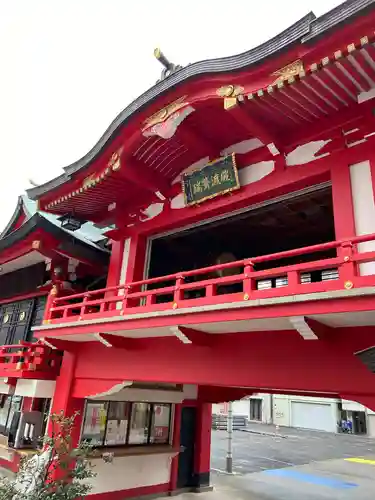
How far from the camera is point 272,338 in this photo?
21.4ft

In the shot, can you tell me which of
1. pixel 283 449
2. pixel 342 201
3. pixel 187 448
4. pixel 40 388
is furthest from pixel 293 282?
pixel 283 449

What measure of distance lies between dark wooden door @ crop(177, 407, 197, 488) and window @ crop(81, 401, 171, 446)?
2.27 feet

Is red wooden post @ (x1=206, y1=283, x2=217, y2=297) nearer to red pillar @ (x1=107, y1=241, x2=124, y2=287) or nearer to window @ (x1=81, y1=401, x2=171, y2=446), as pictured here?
red pillar @ (x1=107, y1=241, x2=124, y2=287)

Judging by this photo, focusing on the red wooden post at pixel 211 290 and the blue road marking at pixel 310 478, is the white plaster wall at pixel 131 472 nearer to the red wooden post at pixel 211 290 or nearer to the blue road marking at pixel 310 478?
the red wooden post at pixel 211 290

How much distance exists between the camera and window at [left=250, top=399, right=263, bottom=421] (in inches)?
1838

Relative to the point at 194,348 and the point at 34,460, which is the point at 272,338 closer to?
the point at 194,348

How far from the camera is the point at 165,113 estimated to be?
25.8 feet

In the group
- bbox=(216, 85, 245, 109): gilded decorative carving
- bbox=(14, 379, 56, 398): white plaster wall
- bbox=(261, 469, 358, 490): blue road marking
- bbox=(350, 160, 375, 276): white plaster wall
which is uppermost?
bbox=(216, 85, 245, 109): gilded decorative carving

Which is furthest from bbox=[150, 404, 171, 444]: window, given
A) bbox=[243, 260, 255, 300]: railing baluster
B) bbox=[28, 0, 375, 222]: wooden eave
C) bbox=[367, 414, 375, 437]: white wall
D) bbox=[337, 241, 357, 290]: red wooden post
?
bbox=[367, 414, 375, 437]: white wall

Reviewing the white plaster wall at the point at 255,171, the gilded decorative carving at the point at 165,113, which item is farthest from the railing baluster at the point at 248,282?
the gilded decorative carving at the point at 165,113

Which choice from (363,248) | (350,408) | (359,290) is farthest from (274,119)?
(350,408)

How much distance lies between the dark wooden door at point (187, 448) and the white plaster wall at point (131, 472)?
2.35 feet

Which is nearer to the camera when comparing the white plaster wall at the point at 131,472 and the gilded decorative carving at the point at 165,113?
the gilded decorative carving at the point at 165,113

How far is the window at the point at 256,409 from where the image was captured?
46.7 meters
